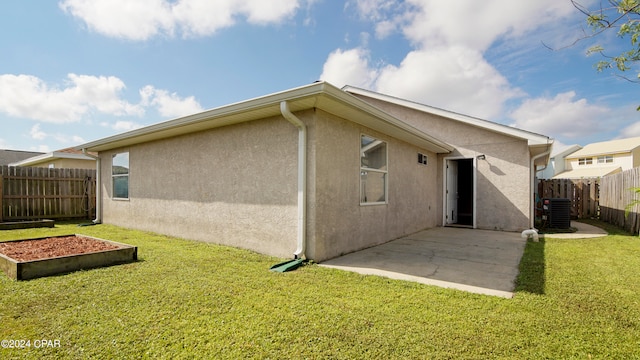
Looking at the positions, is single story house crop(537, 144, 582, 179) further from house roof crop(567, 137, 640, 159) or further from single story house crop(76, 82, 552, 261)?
single story house crop(76, 82, 552, 261)

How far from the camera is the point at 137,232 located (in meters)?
8.25

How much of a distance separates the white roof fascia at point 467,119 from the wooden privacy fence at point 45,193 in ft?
37.5

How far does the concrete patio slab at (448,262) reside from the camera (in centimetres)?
411

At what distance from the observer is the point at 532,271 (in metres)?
4.57

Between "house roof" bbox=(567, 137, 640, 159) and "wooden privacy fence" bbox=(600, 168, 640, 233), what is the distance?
21287mm

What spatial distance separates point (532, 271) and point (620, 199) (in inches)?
337

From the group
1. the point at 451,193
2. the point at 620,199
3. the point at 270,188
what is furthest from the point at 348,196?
the point at 620,199

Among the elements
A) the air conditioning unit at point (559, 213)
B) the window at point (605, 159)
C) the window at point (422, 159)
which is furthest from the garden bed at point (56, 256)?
the window at point (605, 159)

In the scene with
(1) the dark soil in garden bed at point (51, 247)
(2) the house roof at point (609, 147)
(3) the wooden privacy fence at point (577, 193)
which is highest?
(2) the house roof at point (609, 147)

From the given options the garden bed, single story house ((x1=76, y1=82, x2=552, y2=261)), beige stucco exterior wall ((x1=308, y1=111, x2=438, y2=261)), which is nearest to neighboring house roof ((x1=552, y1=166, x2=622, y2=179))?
single story house ((x1=76, y1=82, x2=552, y2=261))

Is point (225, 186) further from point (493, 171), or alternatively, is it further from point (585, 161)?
point (585, 161)

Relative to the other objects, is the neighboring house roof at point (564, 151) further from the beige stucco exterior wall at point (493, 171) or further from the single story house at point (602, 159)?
the beige stucco exterior wall at point (493, 171)

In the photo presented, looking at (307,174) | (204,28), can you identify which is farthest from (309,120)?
(204,28)

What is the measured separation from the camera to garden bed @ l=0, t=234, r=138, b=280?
4082 mm
